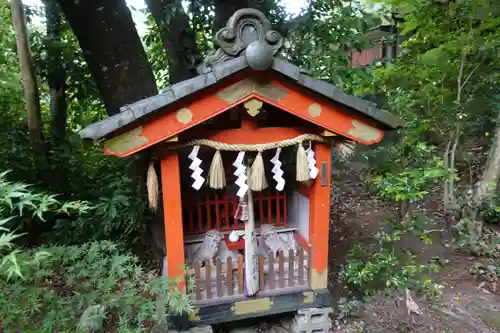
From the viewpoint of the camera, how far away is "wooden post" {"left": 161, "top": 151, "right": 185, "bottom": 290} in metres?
3.07

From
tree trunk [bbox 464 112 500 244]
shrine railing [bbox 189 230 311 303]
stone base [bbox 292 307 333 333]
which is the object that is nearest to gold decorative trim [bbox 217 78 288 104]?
shrine railing [bbox 189 230 311 303]

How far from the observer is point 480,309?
4.16 meters

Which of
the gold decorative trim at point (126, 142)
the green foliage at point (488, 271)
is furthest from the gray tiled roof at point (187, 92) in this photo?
the green foliage at point (488, 271)

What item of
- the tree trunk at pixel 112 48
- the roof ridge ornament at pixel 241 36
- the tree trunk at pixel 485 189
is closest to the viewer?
the roof ridge ornament at pixel 241 36

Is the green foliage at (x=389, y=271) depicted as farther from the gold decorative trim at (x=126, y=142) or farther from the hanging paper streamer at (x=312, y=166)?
the gold decorative trim at (x=126, y=142)

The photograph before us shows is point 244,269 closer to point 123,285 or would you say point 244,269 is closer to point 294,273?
point 294,273

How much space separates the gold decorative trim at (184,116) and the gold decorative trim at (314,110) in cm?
107

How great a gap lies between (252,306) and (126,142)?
200 centimetres

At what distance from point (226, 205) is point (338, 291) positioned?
1.87 metres

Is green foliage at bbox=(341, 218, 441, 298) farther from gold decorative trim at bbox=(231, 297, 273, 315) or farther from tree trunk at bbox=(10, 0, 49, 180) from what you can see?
tree trunk at bbox=(10, 0, 49, 180)

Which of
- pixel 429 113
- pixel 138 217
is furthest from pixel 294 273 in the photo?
pixel 429 113

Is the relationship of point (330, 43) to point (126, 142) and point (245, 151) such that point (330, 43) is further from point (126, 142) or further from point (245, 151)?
point (126, 142)

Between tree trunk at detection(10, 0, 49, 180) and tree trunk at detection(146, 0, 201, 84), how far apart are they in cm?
172

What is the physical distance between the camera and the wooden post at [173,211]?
3.07 m
